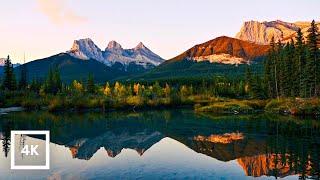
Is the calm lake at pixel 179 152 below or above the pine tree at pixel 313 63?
below

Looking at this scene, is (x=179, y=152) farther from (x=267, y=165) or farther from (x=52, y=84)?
(x=52, y=84)

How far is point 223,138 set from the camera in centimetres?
5138

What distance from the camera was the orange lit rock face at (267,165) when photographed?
30234mm

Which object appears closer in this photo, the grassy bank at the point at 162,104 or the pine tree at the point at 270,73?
the grassy bank at the point at 162,104

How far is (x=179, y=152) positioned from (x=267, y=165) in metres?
12.0

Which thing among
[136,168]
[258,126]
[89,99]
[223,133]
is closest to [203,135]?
[223,133]

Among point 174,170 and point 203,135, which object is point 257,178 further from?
point 203,135

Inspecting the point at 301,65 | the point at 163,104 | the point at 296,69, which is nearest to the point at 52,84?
the point at 163,104

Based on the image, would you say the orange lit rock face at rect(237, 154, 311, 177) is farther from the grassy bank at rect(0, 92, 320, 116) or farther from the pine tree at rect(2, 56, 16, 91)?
the pine tree at rect(2, 56, 16, 91)

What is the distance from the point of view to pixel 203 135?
2179 inches

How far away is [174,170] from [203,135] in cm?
2347

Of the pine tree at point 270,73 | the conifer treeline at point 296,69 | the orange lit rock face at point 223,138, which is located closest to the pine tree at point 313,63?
the conifer treeline at point 296,69

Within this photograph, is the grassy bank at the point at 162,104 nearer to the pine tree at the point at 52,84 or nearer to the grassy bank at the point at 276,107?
the grassy bank at the point at 276,107

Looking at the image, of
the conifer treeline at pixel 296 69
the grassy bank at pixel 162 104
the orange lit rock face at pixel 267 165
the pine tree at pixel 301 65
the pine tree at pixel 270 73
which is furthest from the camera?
the pine tree at pixel 270 73
